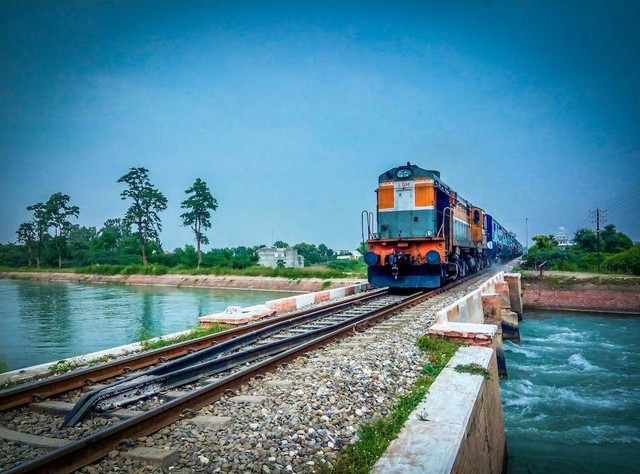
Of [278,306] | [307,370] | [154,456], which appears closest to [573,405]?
[307,370]

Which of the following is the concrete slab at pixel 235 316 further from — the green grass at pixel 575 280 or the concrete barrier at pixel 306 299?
the green grass at pixel 575 280

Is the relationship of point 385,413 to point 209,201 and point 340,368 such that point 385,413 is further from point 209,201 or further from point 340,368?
point 209,201

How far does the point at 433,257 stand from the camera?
13.5m

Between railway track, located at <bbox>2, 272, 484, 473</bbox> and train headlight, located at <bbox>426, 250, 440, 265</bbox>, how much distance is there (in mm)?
5182

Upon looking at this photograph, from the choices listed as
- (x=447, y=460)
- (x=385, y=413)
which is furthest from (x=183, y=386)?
(x=447, y=460)

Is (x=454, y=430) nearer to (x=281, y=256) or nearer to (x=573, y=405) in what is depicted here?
(x=573, y=405)

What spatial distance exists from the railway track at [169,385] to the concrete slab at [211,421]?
0.17 meters

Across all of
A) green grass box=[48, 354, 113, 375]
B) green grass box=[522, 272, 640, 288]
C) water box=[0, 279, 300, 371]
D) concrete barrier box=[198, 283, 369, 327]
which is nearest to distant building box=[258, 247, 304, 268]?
water box=[0, 279, 300, 371]

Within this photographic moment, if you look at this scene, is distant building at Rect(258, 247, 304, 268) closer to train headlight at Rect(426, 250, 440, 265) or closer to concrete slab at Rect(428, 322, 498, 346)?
train headlight at Rect(426, 250, 440, 265)

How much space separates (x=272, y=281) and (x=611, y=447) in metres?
32.6

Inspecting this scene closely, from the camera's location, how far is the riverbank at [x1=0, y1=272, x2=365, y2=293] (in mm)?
34688

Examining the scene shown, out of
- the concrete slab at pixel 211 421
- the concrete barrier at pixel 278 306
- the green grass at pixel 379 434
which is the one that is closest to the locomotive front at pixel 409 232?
the concrete barrier at pixel 278 306

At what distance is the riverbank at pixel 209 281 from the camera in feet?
114

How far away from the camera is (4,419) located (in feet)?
13.8
